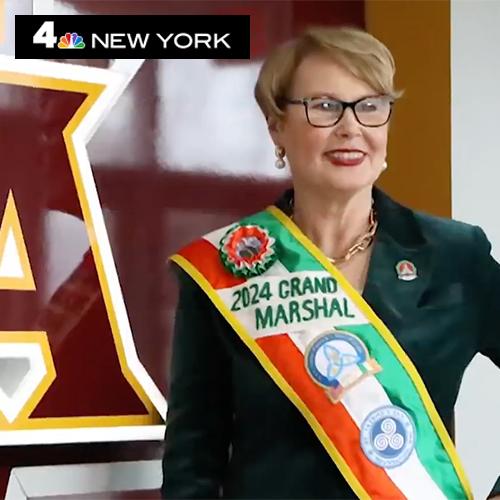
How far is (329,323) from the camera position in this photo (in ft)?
2.78

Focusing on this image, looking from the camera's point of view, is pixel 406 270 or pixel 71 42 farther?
pixel 71 42

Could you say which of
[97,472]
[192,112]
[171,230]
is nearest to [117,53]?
[192,112]

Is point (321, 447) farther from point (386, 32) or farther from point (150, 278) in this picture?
point (386, 32)

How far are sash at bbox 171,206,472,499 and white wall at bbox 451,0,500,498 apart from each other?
0.53 ft

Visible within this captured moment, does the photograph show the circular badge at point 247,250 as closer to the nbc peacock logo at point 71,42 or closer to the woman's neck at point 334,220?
the woman's neck at point 334,220

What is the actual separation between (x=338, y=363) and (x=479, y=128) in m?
0.35

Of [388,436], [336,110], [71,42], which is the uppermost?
[71,42]

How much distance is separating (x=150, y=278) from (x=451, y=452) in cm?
38

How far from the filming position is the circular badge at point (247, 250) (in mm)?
874

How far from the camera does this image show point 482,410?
3.22 feet

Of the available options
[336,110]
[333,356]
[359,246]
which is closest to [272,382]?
[333,356]

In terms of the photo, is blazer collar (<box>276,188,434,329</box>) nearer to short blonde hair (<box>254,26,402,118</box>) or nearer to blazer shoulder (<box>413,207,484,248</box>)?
blazer shoulder (<box>413,207,484,248</box>)

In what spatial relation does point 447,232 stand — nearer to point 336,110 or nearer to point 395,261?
point 395,261

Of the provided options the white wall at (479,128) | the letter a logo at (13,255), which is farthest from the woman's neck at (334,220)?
the letter a logo at (13,255)
